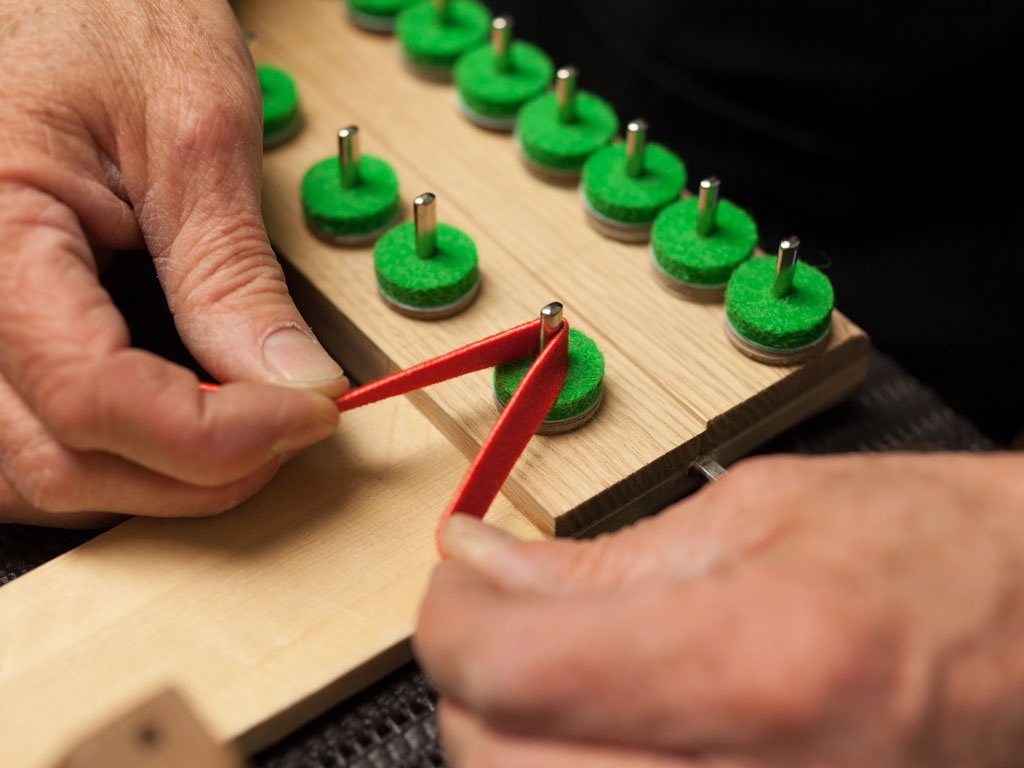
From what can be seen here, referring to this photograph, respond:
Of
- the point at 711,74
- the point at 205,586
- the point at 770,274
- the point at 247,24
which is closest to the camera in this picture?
the point at 205,586

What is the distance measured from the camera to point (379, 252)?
810 millimetres

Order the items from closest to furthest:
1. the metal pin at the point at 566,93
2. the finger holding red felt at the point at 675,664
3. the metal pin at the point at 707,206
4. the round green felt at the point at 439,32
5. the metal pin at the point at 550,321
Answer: the finger holding red felt at the point at 675,664 → the metal pin at the point at 550,321 → the metal pin at the point at 707,206 → the metal pin at the point at 566,93 → the round green felt at the point at 439,32

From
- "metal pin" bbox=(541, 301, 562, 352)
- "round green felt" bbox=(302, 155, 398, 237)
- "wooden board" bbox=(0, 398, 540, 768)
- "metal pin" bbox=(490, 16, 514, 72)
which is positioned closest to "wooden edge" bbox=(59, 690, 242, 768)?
"wooden board" bbox=(0, 398, 540, 768)

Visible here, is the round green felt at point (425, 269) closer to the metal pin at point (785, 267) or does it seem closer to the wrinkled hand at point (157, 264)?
the wrinkled hand at point (157, 264)

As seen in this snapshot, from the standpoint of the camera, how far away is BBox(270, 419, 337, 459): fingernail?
0.64m

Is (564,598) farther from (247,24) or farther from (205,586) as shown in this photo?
(247,24)

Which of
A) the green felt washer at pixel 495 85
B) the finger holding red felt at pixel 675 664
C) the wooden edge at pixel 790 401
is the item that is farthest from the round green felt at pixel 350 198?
the finger holding red felt at pixel 675 664

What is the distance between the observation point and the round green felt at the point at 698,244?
807mm

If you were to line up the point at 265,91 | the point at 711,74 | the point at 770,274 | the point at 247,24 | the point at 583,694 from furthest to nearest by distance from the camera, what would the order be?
the point at 711,74 → the point at 247,24 → the point at 265,91 → the point at 770,274 → the point at 583,694

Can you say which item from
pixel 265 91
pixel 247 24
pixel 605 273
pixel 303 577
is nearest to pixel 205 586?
pixel 303 577

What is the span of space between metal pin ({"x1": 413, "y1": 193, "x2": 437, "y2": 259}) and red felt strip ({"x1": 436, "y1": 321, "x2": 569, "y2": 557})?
0.15 metres

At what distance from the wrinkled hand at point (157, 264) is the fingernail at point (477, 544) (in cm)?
12

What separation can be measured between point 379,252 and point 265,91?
26 centimetres

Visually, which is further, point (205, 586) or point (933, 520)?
point (205, 586)
